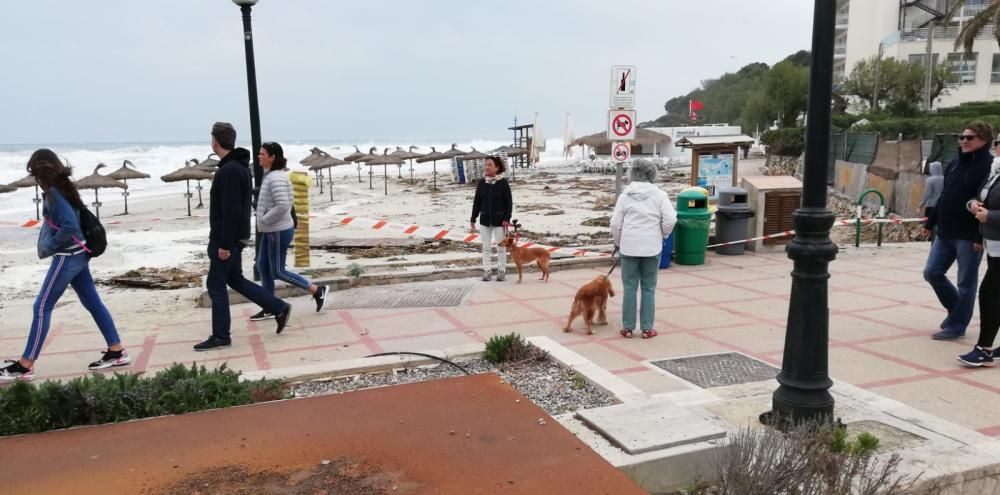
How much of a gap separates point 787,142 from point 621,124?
33.6 m

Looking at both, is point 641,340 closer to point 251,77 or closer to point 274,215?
point 274,215

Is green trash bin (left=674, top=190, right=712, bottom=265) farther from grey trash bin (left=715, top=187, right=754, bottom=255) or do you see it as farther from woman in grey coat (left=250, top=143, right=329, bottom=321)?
woman in grey coat (left=250, top=143, right=329, bottom=321)

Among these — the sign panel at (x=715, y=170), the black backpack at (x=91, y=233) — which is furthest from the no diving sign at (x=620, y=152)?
the black backpack at (x=91, y=233)

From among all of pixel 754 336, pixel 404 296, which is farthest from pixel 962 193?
pixel 404 296

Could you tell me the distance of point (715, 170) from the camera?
11922 millimetres

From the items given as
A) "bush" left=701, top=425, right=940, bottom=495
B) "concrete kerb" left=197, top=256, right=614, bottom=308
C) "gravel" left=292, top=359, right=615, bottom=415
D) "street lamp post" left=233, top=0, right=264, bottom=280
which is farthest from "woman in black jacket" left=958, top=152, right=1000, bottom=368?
"street lamp post" left=233, top=0, right=264, bottom=280

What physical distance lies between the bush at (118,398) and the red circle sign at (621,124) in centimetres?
686

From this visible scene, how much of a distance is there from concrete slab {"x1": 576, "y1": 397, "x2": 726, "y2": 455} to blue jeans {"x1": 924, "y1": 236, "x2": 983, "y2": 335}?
11.2 ft

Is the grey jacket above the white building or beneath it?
beneath

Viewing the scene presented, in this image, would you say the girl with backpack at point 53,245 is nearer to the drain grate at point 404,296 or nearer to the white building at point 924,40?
the drain grate at point 404,296

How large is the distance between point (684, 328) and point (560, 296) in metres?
1.91

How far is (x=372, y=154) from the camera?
37812 millimetres

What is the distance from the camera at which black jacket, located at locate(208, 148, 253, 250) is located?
5.98 m

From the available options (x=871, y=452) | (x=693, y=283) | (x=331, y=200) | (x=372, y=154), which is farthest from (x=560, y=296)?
(x=372, y=154)
